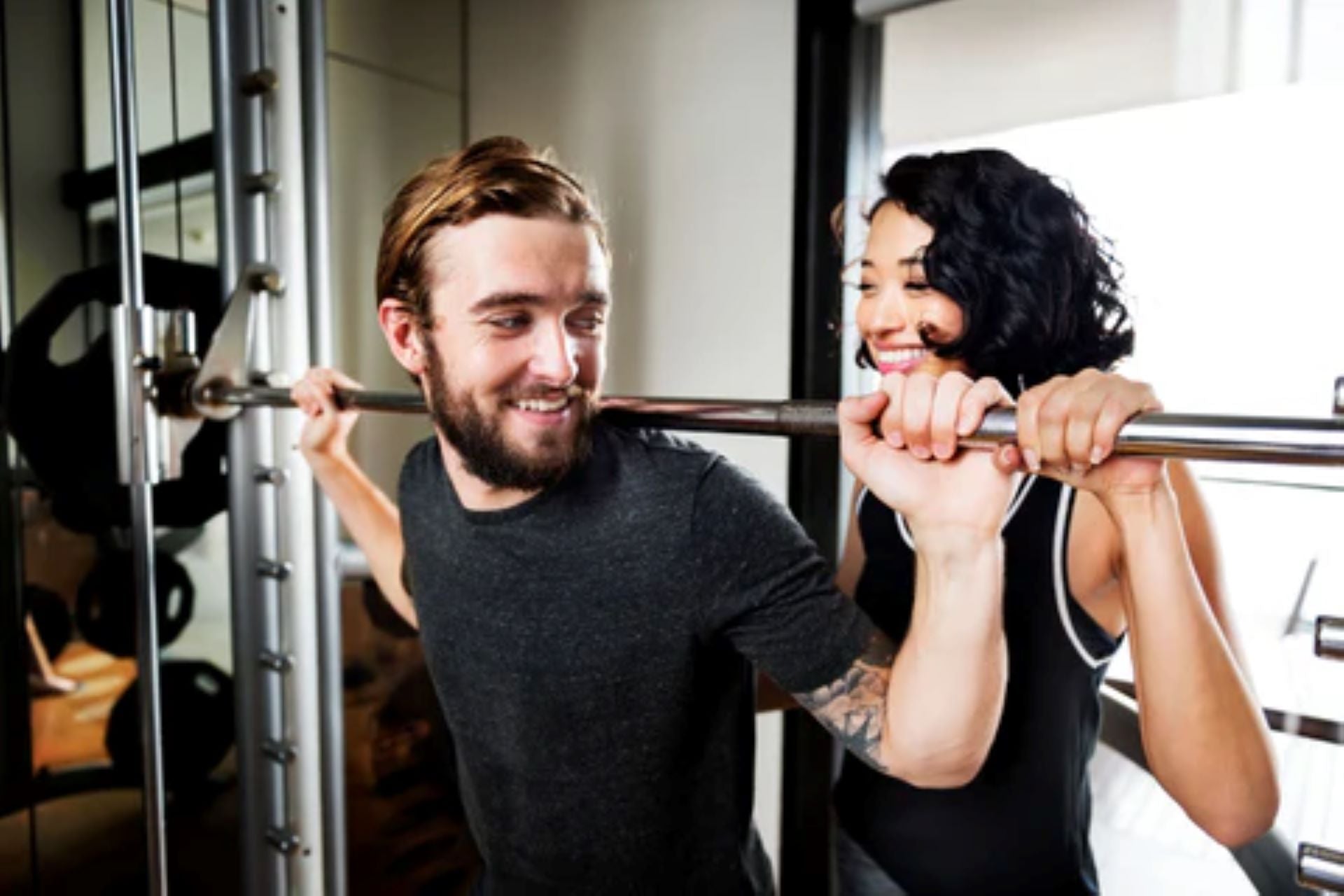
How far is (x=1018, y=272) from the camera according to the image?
23.1 inches

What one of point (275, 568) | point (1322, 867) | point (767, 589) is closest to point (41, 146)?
point (275, 568)

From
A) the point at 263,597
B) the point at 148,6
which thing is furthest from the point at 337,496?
the point at 148,6

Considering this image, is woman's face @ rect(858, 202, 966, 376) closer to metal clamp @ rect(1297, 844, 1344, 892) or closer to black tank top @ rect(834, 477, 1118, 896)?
black tank top @ rect(834, 477, 1118, 896)

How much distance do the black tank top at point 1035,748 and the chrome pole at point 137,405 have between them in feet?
2.71

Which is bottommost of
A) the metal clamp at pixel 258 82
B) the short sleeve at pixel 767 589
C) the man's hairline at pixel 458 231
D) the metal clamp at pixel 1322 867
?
the metal clamp at pixel 1322 867

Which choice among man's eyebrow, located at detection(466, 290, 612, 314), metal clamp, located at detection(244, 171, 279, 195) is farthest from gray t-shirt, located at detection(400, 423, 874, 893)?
metal clamp, located at detection(244, 171, 279, 195)

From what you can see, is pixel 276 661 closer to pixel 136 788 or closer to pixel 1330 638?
pixel 136 788

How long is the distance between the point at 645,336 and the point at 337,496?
466 millimetres

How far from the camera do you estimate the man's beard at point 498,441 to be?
74 cm

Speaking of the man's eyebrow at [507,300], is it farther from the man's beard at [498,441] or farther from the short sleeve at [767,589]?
the short sleeve at [767,589]

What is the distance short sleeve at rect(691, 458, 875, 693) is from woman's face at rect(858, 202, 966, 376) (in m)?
0.15

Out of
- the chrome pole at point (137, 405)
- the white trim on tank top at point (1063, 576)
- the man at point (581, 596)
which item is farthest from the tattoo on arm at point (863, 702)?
the chrome pole at point (137, 405)

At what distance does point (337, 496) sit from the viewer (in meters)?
1.04

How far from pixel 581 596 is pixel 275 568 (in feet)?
1.62
